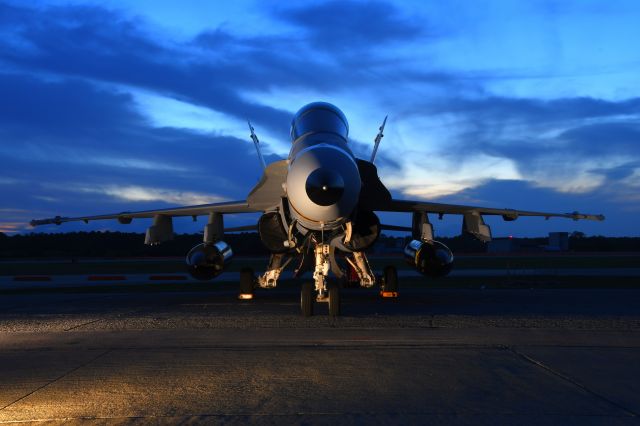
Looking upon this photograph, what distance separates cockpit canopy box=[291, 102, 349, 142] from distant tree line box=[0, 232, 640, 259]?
Answer: 173ft

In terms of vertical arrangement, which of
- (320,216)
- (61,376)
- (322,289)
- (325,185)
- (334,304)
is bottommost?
(61,376)

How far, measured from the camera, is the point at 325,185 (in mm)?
11008

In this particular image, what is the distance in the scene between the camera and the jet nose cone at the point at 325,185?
11023 millimetres

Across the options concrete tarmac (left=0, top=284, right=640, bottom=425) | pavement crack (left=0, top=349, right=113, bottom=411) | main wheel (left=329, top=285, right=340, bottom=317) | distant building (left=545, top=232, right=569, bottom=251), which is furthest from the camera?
distant building (left=545, top=232, right=569, bottom=251)

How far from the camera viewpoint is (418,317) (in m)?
12.6

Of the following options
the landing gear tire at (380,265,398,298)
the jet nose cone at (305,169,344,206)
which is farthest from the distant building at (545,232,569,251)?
the jet nose cone at (305,169,344,206)

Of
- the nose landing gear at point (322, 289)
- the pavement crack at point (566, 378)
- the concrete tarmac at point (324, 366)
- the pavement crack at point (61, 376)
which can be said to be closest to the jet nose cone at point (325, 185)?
the nose landing gear at point (322, 289)

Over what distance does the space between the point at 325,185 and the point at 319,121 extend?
3224 mm

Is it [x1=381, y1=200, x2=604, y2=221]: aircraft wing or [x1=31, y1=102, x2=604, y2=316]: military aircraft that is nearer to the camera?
[x1=31, y1=102, x2=604, y2=316]: military aircraft

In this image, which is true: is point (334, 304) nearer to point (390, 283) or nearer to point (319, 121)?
point (319, 121)

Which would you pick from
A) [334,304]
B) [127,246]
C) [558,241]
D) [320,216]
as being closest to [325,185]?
[320,216]

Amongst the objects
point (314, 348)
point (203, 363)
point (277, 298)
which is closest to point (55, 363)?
point (203, 363)

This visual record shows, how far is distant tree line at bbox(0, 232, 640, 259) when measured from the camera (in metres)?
68.8

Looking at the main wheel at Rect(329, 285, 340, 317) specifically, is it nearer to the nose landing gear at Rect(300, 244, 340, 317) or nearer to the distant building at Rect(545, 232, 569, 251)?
the nose landing gear at Rect(300, 244, 340, 317)
